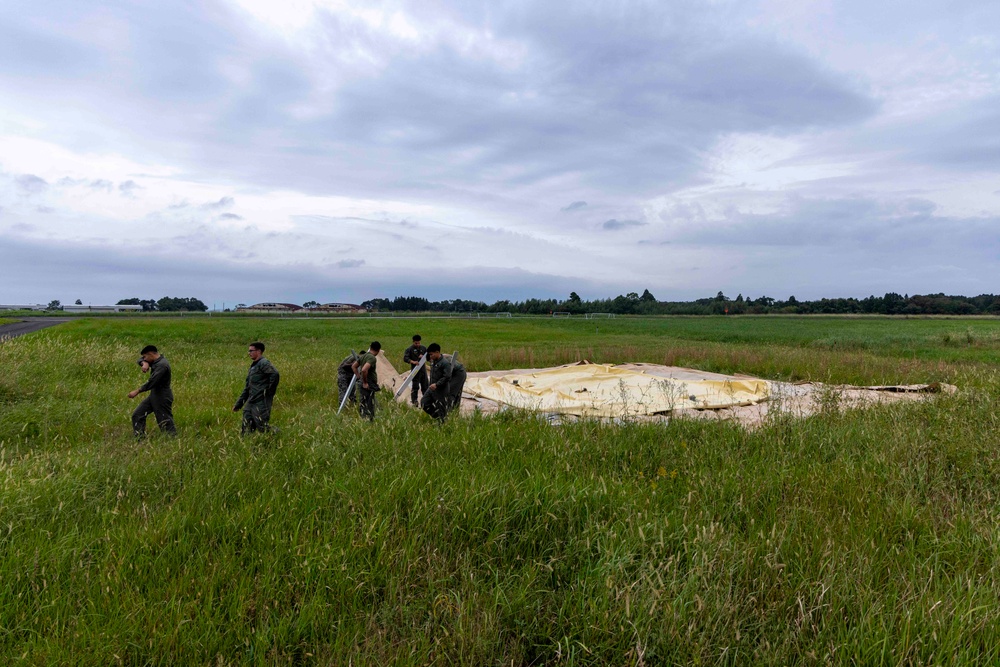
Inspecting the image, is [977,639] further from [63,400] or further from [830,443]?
[63,400]

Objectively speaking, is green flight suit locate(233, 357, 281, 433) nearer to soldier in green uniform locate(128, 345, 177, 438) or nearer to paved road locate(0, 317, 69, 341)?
soldier in green uniform locate(128, 345, 177, 438)

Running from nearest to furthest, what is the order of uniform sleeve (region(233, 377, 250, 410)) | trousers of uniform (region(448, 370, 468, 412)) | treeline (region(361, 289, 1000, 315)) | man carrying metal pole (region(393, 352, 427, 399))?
uniform sleeve (region(233, 377, 250, 410))
trousers of uniform (region(448, 370, 468, 412))
man carrying metal pole (region(393, 352, 427, 399))
treeline (region(361, 289, 1000, 315))

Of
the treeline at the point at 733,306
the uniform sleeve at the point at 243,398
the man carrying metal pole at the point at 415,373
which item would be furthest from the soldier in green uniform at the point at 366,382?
the treeline at the point at 733,306

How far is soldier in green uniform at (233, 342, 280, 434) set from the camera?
8352 mm

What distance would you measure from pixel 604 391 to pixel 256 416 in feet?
25.1

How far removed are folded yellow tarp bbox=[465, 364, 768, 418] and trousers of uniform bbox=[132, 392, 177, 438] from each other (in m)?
5.85

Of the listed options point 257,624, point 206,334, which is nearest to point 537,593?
point 257,624

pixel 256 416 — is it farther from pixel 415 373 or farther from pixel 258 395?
pixel 415 373

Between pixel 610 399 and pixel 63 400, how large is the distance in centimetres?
1148

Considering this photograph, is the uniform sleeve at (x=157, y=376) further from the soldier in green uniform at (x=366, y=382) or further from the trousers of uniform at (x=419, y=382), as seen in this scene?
the trousers of uniform at (x=419, y=382)

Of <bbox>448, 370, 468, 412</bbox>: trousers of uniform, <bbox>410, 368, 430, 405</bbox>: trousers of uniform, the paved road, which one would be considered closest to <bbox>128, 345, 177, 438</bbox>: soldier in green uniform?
<bbox>448, 370, 468, 412</bbox>: trousers of uniform

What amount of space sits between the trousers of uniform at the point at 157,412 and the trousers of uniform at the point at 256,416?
3.67ft

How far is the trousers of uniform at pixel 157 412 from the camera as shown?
27.2ft

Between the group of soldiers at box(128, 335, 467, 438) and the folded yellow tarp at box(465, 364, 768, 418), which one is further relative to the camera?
the folded yellow tarp at box(465, 364, 768, 418)
